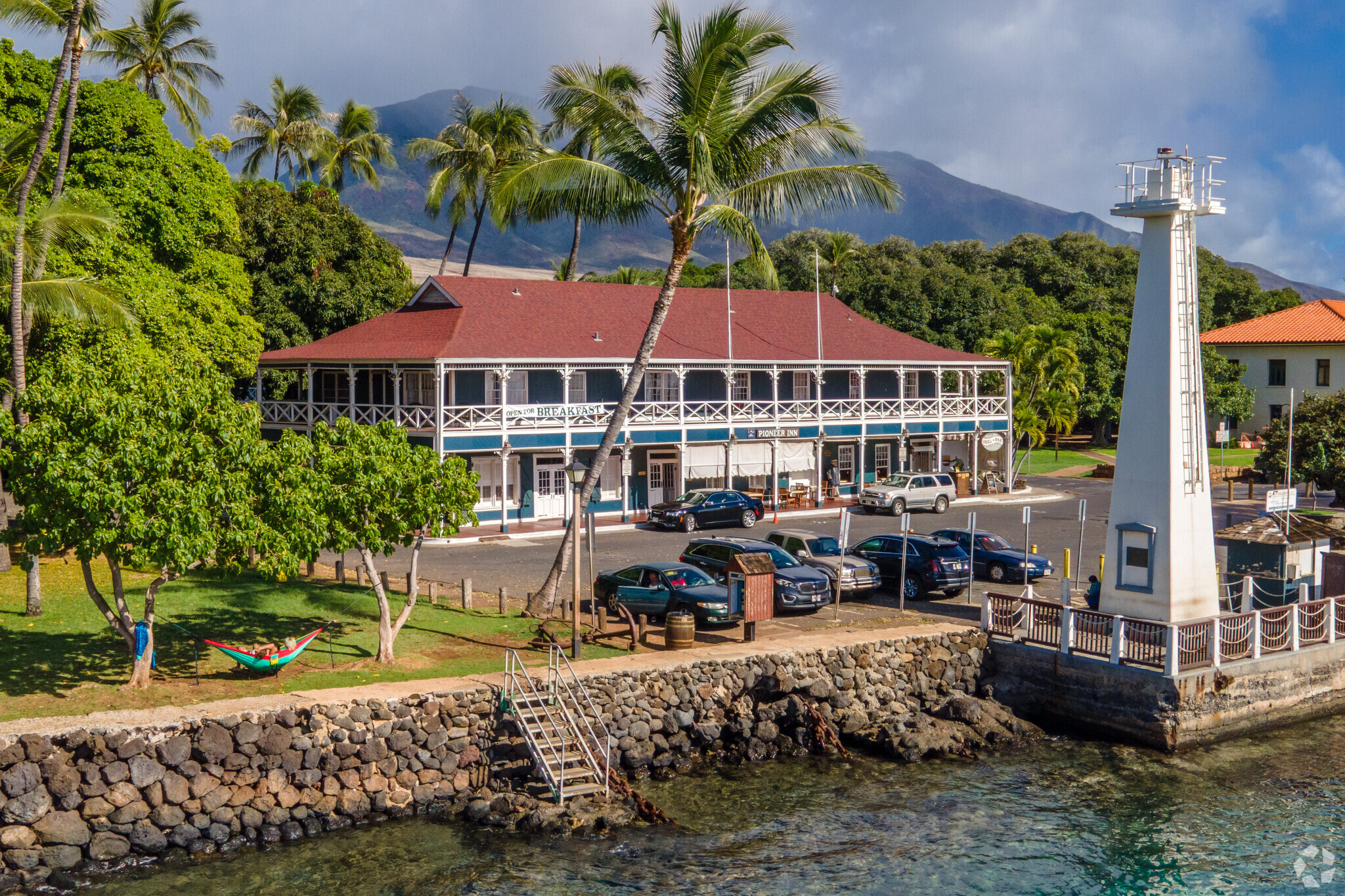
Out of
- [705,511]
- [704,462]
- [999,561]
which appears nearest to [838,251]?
[704,462]

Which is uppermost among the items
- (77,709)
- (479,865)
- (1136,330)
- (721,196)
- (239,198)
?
(239,198)

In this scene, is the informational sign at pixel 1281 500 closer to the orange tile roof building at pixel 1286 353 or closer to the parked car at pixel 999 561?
the parked car at pixel 999 561

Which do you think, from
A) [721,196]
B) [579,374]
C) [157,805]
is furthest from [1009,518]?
[157,805]

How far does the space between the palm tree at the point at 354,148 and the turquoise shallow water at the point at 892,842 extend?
45.7 metres

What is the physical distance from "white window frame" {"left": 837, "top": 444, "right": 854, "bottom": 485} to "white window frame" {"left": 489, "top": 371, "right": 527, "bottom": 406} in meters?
13.4

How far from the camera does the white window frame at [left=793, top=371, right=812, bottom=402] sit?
151ft

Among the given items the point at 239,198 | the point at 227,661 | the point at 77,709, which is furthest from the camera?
the point at 239,198

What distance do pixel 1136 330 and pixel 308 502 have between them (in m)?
14.9

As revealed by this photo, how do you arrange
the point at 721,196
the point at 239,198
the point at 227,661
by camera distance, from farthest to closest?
1. the point at 239,198
2. the point at 721,196
3. the point at 227,661

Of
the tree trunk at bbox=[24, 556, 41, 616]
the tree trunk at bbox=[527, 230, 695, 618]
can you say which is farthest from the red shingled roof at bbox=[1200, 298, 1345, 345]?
the tree trunk at bbox=[24, 556, 41, 616]

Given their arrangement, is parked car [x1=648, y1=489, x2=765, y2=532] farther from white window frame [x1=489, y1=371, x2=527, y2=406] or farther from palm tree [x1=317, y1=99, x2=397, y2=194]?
palm tree [x1=317, y1=99, x2=397, y2=194]

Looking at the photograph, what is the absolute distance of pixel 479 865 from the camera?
15219 millimetres

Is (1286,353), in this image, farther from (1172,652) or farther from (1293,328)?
(1172,652)

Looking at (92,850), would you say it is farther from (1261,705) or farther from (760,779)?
(1261,705)
